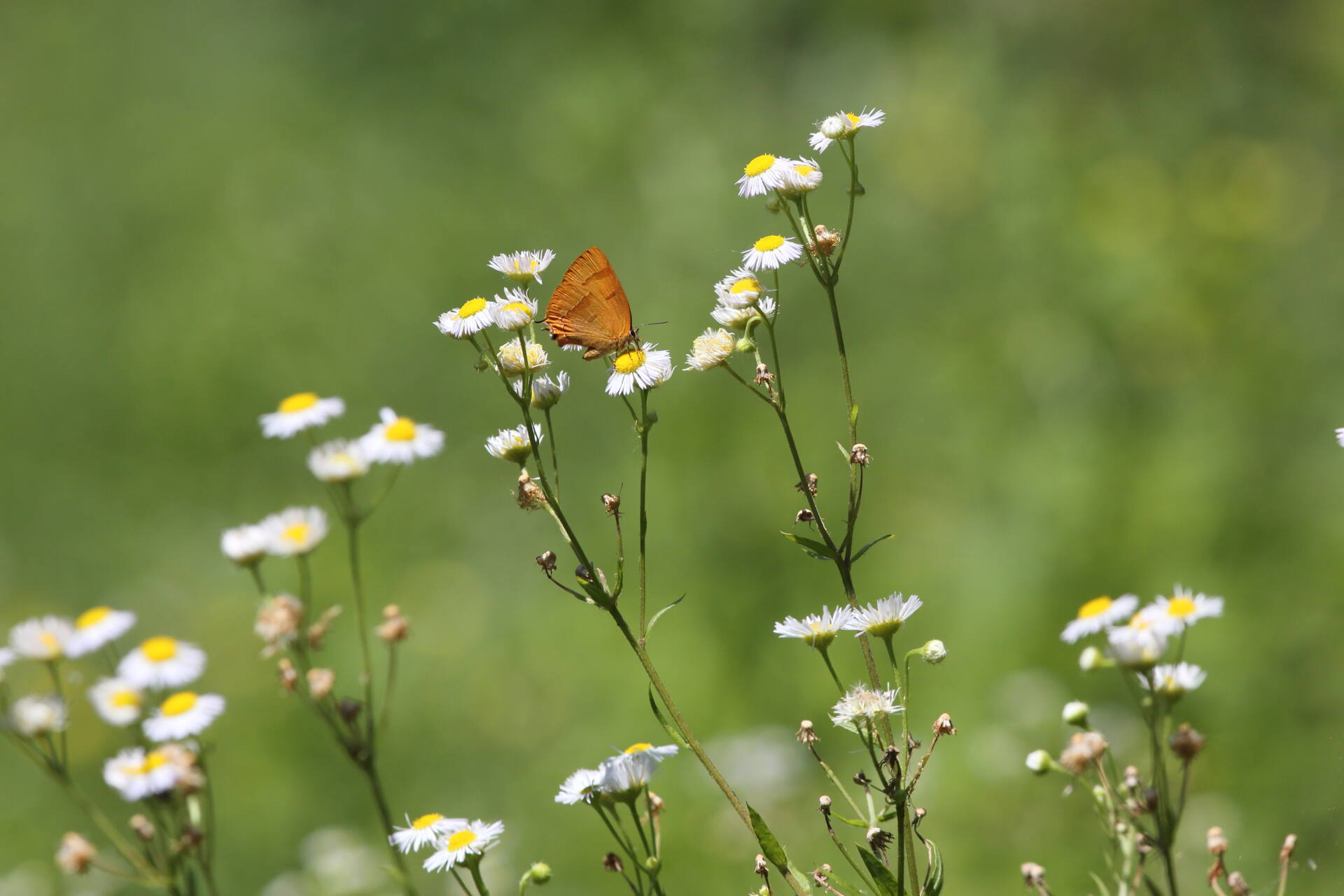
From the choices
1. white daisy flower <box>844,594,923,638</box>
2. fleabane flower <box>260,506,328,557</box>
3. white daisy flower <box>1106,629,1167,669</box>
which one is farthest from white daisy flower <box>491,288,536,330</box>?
white daisy flower <box>1106,629,1167,669</box>

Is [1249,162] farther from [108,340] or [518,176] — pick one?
[108,340]

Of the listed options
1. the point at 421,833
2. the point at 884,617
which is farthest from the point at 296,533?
the point at 884,617

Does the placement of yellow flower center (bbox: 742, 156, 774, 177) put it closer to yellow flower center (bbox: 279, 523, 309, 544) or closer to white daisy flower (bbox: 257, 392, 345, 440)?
white daisy flower (bbox: 257, 392, 345, 440)

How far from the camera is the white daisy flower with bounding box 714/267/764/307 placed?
4.94ft

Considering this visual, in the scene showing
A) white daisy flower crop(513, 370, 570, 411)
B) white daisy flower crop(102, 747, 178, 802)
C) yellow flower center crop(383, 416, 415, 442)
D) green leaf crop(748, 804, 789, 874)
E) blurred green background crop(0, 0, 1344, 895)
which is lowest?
green leaf crop(748, 804, 789, 874)

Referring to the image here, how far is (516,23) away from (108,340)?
296 centimetres

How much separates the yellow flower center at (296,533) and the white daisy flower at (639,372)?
17.7 inches

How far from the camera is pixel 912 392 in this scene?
4.35m

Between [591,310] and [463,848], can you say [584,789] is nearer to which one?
[463,848]

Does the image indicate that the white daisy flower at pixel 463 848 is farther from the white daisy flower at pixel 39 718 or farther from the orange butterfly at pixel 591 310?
the orange butterfly at pixel 591 310

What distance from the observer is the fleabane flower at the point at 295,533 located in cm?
149

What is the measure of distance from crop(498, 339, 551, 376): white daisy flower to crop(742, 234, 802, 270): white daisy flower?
31 cm

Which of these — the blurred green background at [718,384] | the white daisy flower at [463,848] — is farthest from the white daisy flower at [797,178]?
the blurred green background at [718,384]

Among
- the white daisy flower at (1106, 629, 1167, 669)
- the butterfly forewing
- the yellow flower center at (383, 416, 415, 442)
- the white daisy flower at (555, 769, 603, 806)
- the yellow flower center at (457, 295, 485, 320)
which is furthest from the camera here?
the butterfly forewing
